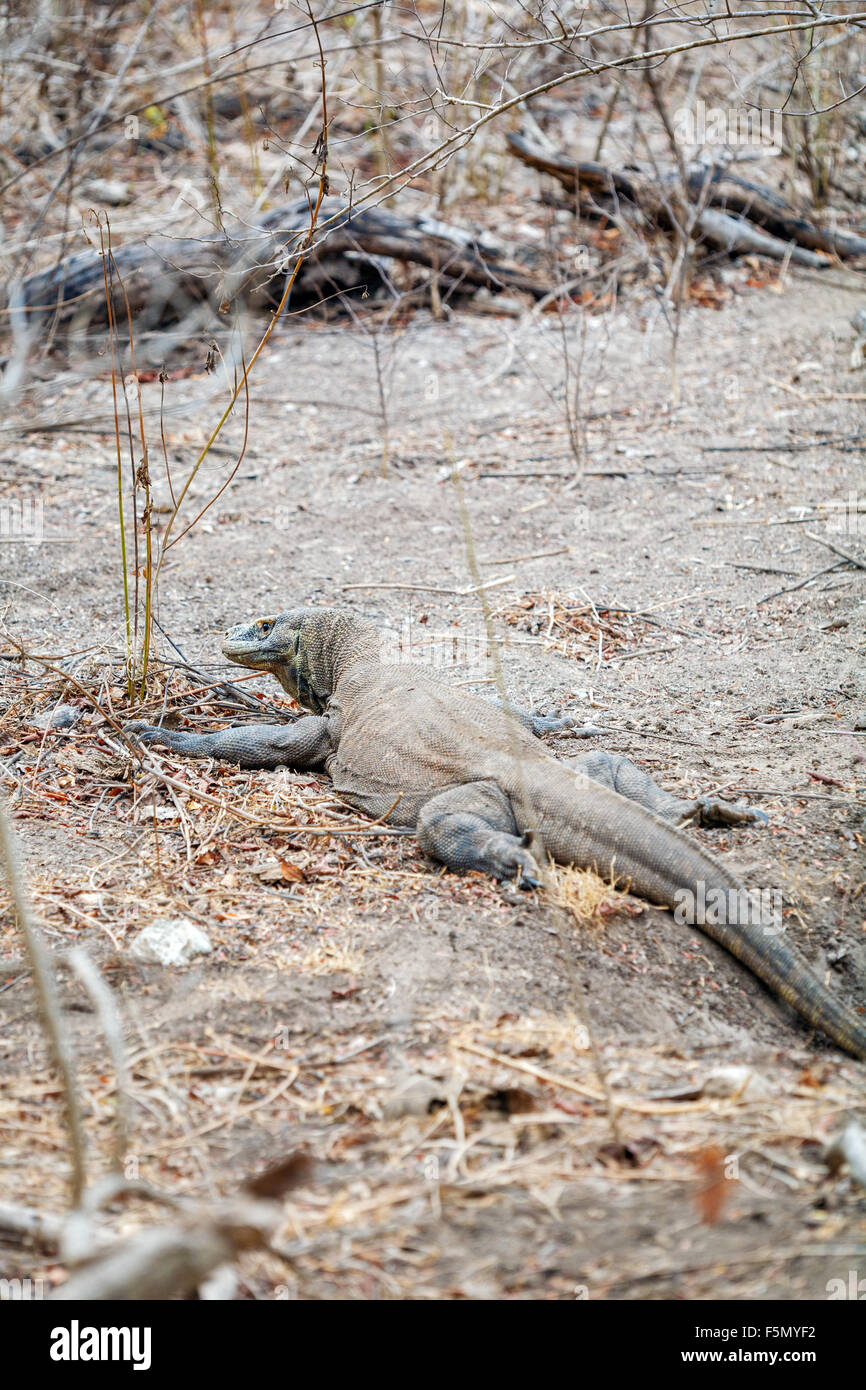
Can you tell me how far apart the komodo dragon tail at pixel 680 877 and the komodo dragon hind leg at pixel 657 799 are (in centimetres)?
27

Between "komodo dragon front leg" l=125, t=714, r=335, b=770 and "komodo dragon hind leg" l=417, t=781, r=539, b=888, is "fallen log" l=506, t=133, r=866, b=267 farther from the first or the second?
"komodo dragon hind leg" l=417, t=781, r=539, b=888

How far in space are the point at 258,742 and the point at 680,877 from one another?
6.30ft

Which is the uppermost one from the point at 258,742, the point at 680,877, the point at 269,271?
the point at 269,271

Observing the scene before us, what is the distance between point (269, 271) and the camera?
9.50 m

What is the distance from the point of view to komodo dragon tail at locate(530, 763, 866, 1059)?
3.44 metres

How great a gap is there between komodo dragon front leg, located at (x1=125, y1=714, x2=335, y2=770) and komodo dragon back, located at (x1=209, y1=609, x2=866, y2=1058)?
2 centimetres

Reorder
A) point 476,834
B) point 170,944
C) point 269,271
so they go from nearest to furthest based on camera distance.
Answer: point 170,944 < point 476,834 < point 269,271

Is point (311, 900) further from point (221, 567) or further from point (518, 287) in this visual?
point (518, 287)

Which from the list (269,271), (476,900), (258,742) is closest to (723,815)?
(476,900)

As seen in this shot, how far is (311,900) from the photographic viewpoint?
3709 millimetres

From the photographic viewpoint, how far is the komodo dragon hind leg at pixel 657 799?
421cm

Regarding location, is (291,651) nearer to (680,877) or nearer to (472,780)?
(472,780)
